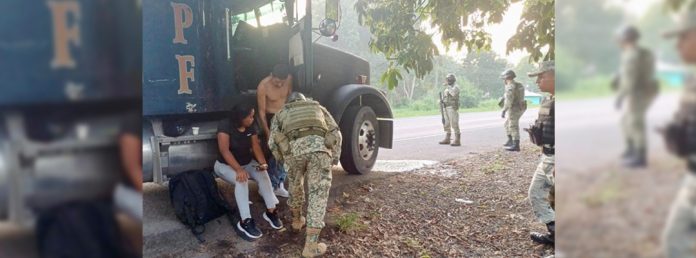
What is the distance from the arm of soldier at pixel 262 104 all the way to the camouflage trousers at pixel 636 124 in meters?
3.18

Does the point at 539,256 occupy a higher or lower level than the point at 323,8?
lower

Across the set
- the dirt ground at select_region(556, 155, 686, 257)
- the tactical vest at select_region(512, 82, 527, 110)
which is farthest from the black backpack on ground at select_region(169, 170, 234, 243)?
the tactical vest at select_region(512, 82, 527, 110)

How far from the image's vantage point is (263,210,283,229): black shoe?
3592 millimetres

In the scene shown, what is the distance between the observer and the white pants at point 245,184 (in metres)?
3.41

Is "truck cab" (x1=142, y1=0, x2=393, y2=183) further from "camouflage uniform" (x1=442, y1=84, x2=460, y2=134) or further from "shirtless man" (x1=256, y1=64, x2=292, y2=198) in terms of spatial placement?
Result: "camouflage uniform" (x1=442, y1=84, x2=460, y2=134)

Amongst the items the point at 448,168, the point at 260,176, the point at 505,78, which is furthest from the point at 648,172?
the point at 505,78

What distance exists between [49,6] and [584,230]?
3.96ft

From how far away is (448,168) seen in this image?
6379mm

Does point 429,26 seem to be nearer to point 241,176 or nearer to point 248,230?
point 241,176

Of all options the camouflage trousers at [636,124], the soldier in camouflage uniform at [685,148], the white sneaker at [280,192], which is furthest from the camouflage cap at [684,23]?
the white sneaker at [280,192]

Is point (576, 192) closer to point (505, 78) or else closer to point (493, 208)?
point (493, 208)

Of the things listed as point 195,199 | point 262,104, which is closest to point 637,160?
point 195,199

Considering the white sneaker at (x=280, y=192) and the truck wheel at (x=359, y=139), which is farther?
the truck wheel at (x=359, y=139)

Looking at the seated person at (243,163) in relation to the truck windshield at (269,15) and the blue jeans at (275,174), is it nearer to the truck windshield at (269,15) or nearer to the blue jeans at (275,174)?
the blue jeans at (275,174)
